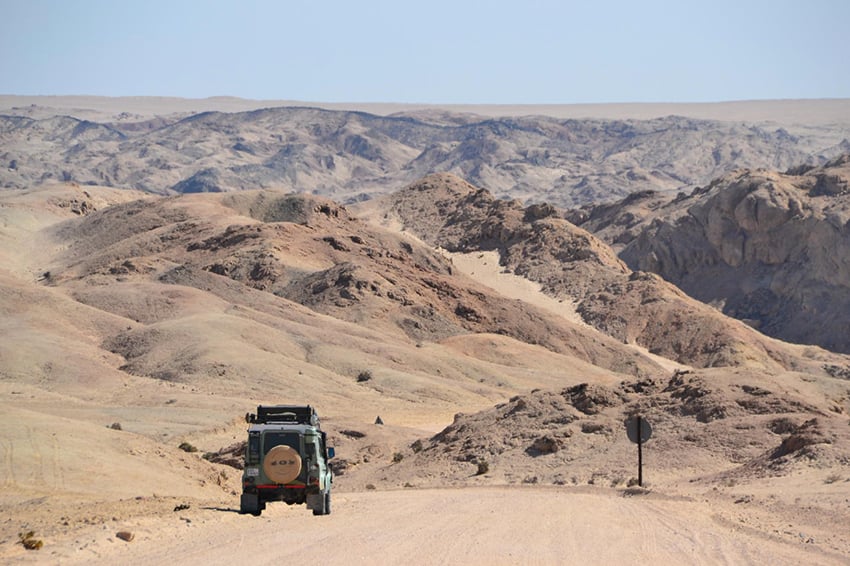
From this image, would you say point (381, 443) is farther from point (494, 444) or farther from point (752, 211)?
point (752, 211)

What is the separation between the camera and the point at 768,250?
111750 mm

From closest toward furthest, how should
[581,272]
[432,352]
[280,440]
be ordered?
[280,440]
[432,352]
[581,272]

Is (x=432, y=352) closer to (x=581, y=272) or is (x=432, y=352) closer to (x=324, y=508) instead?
(x=581, y=272)

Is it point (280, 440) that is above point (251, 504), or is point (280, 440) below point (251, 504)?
above

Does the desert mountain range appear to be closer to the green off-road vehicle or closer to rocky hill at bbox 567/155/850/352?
rocky hill at bbox 567/155/850/352

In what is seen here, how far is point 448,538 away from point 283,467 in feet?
10.8

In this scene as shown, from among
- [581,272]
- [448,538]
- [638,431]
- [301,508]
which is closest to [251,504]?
[301,508]

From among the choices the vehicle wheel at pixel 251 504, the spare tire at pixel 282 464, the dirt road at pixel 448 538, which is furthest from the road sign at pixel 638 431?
the vehicle wheel at pixel 251 504

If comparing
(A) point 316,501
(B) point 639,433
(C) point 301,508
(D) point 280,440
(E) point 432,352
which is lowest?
(E) point 432,352

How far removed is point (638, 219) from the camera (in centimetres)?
13925

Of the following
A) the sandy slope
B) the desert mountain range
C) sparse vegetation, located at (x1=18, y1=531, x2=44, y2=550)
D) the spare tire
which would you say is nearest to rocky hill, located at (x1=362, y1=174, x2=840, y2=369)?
the desert mountain range

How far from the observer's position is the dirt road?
14.8m

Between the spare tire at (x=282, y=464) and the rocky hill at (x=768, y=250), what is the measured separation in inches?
3456

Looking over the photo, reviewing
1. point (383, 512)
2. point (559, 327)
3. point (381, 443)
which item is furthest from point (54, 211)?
point (383, 512)
